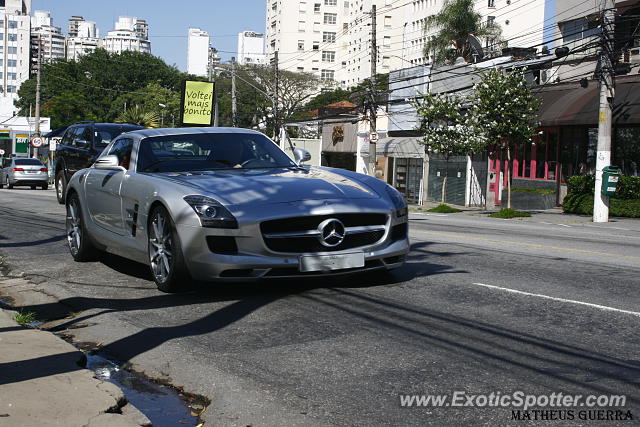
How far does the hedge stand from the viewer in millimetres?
27406

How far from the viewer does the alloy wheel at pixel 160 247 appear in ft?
23.7

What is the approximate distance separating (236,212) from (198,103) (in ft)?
120

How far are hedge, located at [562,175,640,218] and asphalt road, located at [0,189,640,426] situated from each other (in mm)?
19043

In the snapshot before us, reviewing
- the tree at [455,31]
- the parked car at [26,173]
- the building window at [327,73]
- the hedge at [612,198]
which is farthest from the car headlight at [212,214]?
the building window at [327,73]

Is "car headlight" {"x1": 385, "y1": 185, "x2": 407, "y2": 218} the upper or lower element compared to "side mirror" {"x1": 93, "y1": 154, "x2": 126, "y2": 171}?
lower

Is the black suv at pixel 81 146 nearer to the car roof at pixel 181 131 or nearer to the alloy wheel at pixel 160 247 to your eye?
the car roof at pixel 181 131

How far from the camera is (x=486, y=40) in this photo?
63.2 meters

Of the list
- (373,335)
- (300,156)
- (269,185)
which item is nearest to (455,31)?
(300,156)

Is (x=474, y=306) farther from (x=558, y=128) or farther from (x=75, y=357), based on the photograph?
(x=558, y=128)

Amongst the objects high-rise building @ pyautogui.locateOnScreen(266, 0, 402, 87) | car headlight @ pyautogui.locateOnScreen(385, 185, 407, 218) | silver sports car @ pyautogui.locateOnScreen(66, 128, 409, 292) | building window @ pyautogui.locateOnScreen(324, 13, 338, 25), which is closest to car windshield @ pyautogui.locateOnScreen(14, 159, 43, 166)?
silver sports car @ pyautogui.locateOnScreen(66, 128, 409, 292)

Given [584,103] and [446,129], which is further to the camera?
[446,129]

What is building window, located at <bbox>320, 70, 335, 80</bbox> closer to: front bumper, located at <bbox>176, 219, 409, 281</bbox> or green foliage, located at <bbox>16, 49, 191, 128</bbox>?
green foliage, located at <bbox>16, 49, 191, 128</bbox>

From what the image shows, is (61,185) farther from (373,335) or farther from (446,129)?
(446,129)

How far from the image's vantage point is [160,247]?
739 cm
